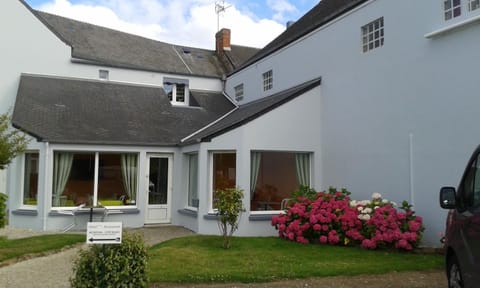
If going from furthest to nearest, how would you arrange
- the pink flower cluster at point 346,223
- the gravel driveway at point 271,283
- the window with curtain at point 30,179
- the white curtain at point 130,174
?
the white curtain at point 130,174 → the window with curtain at point 30,179 → the pink flower cluster at point 346,223 → the gravel driveway at point 271,283

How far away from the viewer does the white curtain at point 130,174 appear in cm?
1471

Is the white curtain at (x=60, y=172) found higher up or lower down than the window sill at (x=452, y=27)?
lower down

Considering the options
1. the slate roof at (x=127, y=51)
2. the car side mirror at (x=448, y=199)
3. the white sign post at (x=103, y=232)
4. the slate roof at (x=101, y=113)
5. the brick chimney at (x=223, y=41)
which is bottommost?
the white sign post at (x=103, y=232)

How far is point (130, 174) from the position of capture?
14781 millimetres

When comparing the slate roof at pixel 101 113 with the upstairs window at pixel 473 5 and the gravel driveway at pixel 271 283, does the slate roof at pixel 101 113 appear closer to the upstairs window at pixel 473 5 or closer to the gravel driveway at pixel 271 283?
the gravel driveway at pixel 271 283

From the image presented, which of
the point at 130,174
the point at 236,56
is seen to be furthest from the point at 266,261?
the point at 236,56

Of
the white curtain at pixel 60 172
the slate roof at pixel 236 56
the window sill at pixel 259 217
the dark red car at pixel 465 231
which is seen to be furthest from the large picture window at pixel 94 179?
the dark red car at pixel 465 231

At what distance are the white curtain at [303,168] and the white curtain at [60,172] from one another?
24.5ft

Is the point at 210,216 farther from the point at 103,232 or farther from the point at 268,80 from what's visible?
the point at 103,232

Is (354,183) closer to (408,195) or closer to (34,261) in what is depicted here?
(408,195)

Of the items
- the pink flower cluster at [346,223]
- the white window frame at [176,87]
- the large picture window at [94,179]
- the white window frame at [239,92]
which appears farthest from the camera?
the white window frame at [176,87]

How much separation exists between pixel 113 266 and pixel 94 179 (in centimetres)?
947

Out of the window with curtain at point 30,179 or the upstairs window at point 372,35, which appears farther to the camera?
the window with curtain at point 30,179

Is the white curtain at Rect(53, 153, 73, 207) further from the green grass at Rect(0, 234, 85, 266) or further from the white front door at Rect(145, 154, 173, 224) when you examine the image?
the white front door at Rect(145, 154, 173, 224)
